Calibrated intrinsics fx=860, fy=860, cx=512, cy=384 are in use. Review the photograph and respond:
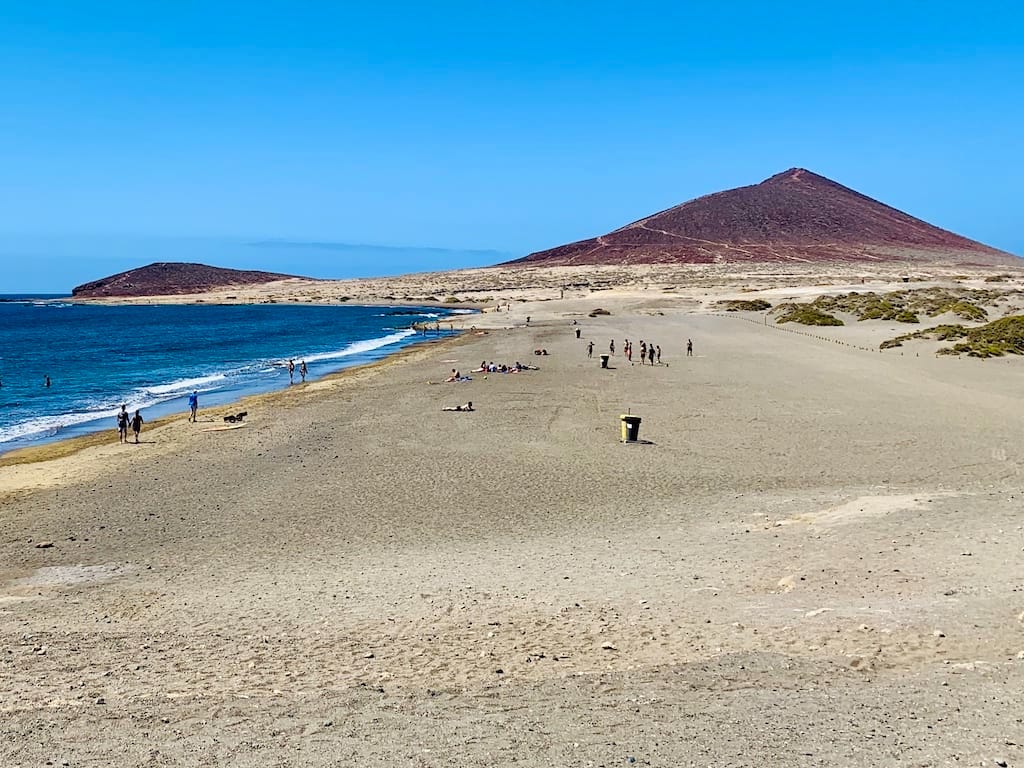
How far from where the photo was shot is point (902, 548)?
1112 centimetres

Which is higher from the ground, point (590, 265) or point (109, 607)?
point (590, 265)

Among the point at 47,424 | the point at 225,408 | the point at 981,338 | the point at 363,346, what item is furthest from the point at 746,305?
the point at 47,424

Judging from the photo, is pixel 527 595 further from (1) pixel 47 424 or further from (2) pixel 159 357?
(2) pixel 159 357

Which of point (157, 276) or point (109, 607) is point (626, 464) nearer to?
point (109, 607)

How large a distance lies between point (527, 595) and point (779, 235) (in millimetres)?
131207

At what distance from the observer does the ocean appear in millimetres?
30438

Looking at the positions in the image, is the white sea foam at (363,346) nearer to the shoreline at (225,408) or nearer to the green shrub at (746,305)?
the shoreline at (225,408)

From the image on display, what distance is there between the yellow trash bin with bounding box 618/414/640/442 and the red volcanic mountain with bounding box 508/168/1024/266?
101485mm

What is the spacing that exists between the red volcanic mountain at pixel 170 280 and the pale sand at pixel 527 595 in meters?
129

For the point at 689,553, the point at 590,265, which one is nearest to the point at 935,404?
the point at 689,553

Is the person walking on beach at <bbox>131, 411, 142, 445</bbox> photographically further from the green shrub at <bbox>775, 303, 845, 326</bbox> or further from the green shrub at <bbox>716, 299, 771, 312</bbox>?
the green shrub at <bbox>716, 299, 771, 312</bbox>

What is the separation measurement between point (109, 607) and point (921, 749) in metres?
8.63

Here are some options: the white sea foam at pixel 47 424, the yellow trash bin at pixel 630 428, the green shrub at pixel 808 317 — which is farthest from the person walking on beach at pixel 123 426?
the green shrub at pixel 808 317

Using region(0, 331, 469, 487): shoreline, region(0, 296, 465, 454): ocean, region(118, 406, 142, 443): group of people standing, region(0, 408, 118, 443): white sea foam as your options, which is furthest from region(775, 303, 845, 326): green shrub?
region(118, 406, 142, 443): group of people standing
